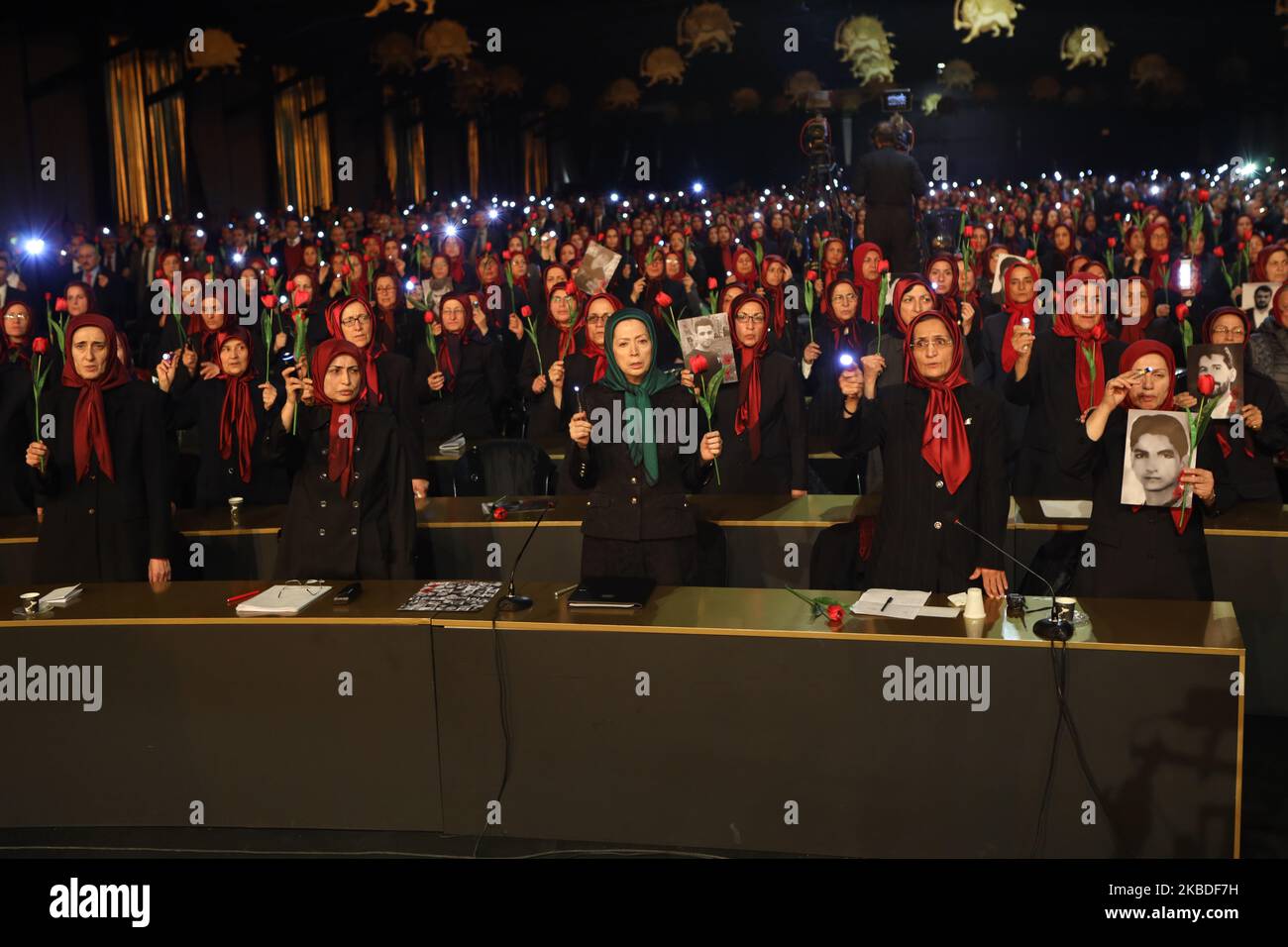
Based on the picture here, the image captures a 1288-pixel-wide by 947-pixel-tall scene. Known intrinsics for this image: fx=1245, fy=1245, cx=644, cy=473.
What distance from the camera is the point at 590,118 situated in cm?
2859

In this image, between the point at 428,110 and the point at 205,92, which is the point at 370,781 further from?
the point at 428,110

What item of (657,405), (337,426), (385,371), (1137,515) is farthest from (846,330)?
(337,426)

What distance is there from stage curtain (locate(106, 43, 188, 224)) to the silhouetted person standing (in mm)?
8653

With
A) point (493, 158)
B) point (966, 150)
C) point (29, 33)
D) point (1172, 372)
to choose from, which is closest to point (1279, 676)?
point (1172, 372)

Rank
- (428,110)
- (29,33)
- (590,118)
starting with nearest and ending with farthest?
(29,33) → (428,110) → (590,118)

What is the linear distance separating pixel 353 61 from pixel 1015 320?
15.0 metres

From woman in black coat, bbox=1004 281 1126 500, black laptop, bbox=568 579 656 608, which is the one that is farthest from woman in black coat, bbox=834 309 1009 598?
woman in black coat, bbox=1004 281 1126 500

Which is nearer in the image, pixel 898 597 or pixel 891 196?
pixel 898 597

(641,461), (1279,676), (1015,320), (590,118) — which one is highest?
(590,118)

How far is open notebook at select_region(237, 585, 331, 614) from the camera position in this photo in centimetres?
355

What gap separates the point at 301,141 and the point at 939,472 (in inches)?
631

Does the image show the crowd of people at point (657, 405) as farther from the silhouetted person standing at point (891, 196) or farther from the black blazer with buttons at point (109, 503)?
the silhouetted person standing at point (891, 196)

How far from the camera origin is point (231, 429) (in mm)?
5559

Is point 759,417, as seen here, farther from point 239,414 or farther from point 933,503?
point 239,414
